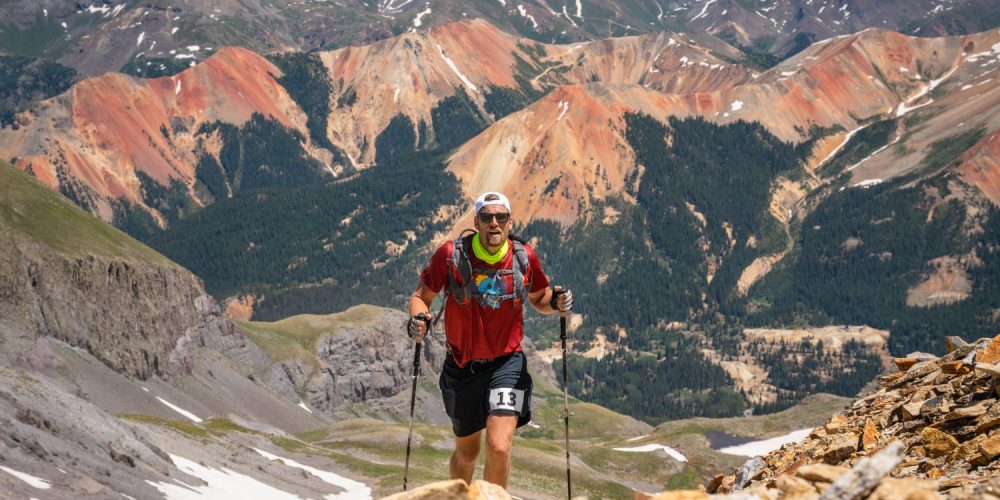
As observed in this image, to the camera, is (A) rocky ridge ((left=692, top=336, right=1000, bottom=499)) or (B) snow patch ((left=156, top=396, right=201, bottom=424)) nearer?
(A) rocky ridge ((left=692, top=336, right=1000, bottom=499))

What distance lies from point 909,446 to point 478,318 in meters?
9.57

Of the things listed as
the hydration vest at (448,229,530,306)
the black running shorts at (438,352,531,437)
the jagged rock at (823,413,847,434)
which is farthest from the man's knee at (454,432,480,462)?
the jagged rock at (823,413,847,434)

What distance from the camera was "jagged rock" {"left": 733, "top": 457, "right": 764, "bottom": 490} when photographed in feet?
90.9

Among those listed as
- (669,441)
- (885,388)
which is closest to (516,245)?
(885,388)

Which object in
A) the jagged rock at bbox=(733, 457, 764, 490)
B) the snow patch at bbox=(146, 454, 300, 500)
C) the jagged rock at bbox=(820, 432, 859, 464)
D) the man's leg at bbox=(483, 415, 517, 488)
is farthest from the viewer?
the snow patch at bbox=(146, 454, 300, 500)

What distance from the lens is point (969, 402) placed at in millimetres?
23641

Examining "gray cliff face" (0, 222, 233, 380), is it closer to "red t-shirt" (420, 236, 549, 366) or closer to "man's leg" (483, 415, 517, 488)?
"red t-shirt" (420, 236, 549, 366)

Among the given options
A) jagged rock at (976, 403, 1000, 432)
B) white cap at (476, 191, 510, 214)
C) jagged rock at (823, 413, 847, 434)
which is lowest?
jagged rock at (823, 413, 847, 434)

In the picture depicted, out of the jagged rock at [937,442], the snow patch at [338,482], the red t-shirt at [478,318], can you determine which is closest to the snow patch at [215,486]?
the snow patch at [338,482]

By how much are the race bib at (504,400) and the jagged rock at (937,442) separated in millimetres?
8316

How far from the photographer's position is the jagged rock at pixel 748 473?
27.7m

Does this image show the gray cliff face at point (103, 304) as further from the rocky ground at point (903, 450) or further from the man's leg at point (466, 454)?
the man's leg at point (466, 454)

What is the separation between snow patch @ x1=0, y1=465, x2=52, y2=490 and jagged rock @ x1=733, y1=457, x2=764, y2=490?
3132 centimetres

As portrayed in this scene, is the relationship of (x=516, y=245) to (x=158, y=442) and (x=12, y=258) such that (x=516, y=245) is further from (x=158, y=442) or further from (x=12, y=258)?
(x=12, y=258)
